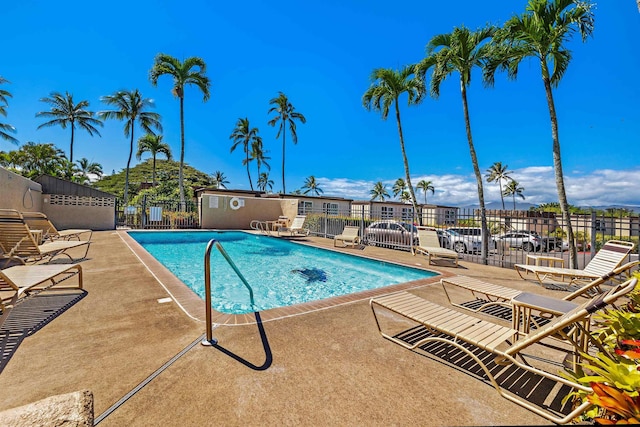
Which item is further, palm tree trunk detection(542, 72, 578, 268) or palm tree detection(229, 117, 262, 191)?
palm tree detection(229, 117, 262, 191)

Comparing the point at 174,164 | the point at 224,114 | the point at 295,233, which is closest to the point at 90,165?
the point at 174,164

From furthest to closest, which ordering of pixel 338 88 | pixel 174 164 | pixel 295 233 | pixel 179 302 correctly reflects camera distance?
pixel 174 164 → pixel 338 88 → pixel 295 233 → pixel 179 302

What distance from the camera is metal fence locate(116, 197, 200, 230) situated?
52.2ft

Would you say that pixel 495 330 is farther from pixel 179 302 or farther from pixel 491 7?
pixel 491 7

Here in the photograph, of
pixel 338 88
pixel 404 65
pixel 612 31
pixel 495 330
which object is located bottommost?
pixel 495 330

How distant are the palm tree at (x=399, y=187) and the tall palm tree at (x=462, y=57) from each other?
5506 cm

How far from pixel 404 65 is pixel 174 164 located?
68.4 meters

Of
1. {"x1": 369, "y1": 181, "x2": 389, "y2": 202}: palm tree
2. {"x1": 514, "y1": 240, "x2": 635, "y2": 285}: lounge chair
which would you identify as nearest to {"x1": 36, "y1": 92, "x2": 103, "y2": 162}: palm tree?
{"x1": 514, "y1": 240, "x2": 635, "y2": 285}: lounge chair

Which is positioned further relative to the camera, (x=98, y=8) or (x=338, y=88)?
(x=338, y=88)

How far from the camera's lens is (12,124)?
76.1 feet

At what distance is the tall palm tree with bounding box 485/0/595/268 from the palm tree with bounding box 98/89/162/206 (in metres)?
26.7

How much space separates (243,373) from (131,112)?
2878cm

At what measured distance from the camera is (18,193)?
32.2 feet

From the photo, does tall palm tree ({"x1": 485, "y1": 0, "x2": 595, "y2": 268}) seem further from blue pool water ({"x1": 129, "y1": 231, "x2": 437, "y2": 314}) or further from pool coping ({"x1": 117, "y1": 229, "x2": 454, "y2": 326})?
pool coping ({"x1": 117, "y1": 229, "x2": 454, "y2": 326})
